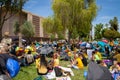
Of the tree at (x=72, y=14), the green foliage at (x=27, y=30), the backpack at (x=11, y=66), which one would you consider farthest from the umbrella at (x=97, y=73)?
the green foliage at (x=27, y=30)

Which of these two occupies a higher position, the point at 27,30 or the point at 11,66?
the point at 11,66

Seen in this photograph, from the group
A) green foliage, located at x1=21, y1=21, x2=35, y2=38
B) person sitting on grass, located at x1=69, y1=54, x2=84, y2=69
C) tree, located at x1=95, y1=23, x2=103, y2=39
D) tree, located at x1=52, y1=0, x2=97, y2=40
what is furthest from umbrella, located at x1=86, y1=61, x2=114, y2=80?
green foliage, located at x1=21, y1=21, x2=35, y2=38

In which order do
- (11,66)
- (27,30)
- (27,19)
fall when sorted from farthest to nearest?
(27,19)
(27,30)
(11,66)

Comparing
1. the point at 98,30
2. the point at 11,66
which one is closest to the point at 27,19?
the point at 98,30

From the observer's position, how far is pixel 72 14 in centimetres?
3797

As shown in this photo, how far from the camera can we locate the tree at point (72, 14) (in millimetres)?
37688

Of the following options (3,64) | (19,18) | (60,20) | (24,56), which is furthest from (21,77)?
(19,18)

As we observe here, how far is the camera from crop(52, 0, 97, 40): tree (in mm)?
37688

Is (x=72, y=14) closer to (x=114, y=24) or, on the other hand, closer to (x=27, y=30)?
(x=114, y=24)

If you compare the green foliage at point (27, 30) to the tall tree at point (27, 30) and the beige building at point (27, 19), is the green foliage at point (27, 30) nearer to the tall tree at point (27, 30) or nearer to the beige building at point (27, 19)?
the tall tree at point (27, 30)

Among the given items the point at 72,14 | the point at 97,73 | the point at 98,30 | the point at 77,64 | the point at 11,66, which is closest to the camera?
the point at 97,73

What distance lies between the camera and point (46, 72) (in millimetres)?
9445

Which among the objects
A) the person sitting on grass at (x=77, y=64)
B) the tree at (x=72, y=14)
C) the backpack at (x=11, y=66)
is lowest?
the person sitting on grass at (x=77, y=64)

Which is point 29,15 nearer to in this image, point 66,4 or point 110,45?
point 66,4
